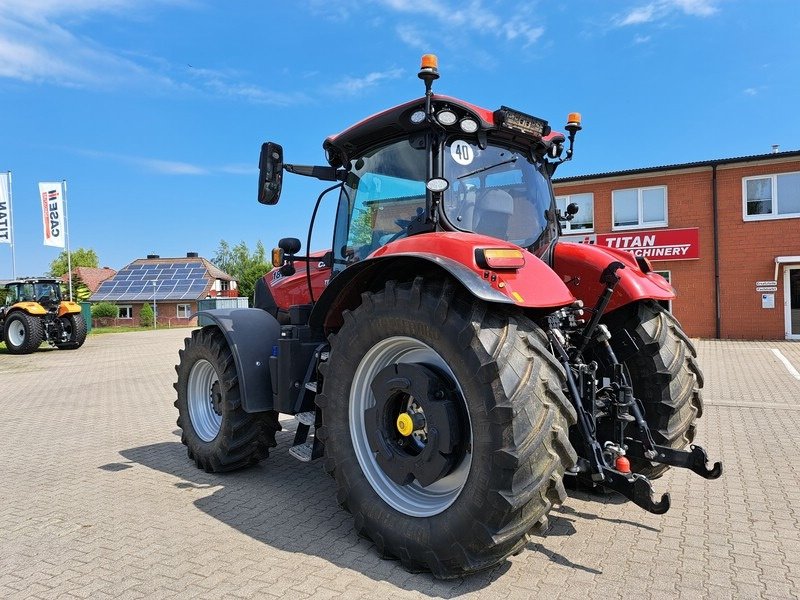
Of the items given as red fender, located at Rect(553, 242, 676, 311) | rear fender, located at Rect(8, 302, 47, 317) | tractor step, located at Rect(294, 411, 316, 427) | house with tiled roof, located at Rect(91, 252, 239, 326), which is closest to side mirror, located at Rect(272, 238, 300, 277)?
tractor step, located at Rect(294, 411, 316, 427)

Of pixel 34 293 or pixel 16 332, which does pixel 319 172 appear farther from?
pixel 34 293

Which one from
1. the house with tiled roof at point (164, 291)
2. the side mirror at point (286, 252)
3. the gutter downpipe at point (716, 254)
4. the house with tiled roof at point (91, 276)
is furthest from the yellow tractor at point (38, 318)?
the house with tiled roof at point (91, 276)

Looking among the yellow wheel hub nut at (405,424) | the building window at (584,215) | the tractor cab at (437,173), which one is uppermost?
the building window at (584,215)

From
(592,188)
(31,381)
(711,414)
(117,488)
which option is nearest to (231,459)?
(117,488)

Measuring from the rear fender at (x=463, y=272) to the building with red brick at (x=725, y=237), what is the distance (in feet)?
55.8

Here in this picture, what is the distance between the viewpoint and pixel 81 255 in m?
82.4

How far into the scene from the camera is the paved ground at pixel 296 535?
2.83 m

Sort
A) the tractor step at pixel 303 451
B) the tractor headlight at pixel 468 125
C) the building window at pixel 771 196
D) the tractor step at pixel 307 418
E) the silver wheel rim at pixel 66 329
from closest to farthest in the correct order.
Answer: the tractor headlight at pixel 468 125 → the tractor step at pixel 303 451 → the tractor step at pixel 307 418 → the building window at pixel 771 196 → the silver wheel rim at pixel 66 329

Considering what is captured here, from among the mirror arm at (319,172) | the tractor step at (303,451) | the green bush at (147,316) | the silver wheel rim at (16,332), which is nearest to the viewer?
the tractor step at (303,451)

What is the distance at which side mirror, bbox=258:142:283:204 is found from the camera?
4.11 meters

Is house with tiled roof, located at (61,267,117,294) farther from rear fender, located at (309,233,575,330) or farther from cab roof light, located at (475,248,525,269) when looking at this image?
cab roof light, located at (475,248,525,269)

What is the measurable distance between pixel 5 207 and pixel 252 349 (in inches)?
1047

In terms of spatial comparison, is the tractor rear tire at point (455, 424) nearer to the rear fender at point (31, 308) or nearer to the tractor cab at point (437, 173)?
the tractor cab at point (437, 173)

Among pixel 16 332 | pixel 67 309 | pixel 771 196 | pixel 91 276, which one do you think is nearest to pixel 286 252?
pixel 771 196
